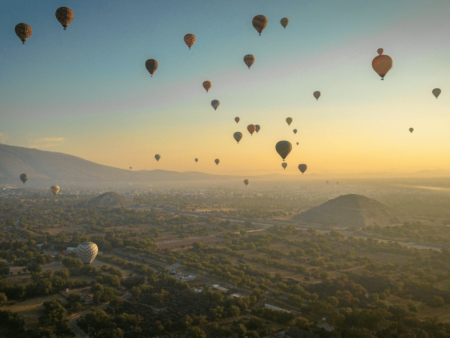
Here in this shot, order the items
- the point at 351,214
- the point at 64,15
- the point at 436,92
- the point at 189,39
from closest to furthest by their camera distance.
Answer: the point at 64,15 → the point at 189,39 → the point at 436,92 → the point at 351,214

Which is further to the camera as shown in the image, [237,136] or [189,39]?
[237,136]

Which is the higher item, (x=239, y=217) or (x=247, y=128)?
(x=247, y=128)

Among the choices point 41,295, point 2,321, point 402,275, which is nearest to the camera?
point 2,321

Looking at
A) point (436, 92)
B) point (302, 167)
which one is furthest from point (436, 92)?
point (302, 167)

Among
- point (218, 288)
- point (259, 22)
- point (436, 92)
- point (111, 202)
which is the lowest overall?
point (218, 288)

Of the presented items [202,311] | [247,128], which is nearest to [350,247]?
[247,128]

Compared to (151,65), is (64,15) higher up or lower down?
higher up

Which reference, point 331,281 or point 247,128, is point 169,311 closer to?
point 331,281

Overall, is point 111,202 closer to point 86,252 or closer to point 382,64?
point 86,252
